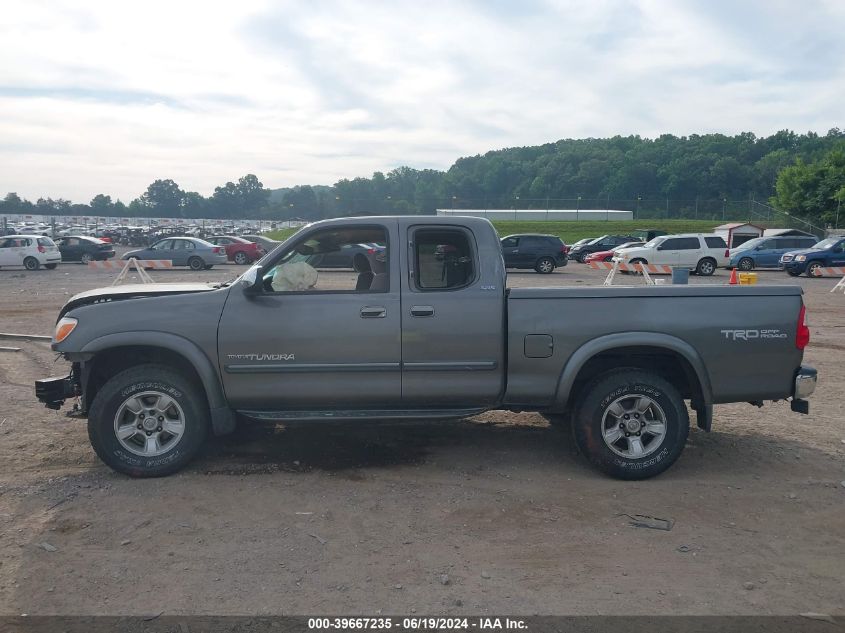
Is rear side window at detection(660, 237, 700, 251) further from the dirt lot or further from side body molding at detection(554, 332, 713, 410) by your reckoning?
side body molding at detection(554, 332, 713, 410)

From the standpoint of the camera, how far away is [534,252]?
2864cm

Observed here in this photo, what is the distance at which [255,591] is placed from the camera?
3.80 metres

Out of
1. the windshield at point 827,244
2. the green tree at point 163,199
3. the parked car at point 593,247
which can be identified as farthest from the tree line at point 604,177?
the windshield at point 827,244

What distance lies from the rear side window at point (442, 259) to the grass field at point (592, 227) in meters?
57.2

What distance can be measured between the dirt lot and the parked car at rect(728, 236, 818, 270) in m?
26.1

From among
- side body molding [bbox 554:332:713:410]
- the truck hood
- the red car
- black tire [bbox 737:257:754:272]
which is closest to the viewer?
side body molding [bbox 554:332:713:410]

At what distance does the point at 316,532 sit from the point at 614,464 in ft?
7.41

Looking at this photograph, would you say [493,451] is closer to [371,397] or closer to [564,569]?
[371,397]

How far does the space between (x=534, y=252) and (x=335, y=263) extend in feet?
77.6

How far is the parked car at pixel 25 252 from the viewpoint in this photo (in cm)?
2861

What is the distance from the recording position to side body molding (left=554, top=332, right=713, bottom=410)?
207 inches

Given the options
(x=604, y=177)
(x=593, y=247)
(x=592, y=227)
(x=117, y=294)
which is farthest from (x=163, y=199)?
(x=117, y=294)

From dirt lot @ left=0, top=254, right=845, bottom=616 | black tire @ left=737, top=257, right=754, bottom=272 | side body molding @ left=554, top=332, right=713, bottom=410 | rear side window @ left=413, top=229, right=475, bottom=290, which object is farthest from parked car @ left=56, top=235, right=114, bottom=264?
side body molding @ left=554, top=332, right=713, bottom=410

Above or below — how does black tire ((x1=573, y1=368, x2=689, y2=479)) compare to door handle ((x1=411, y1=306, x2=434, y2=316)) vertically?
below
